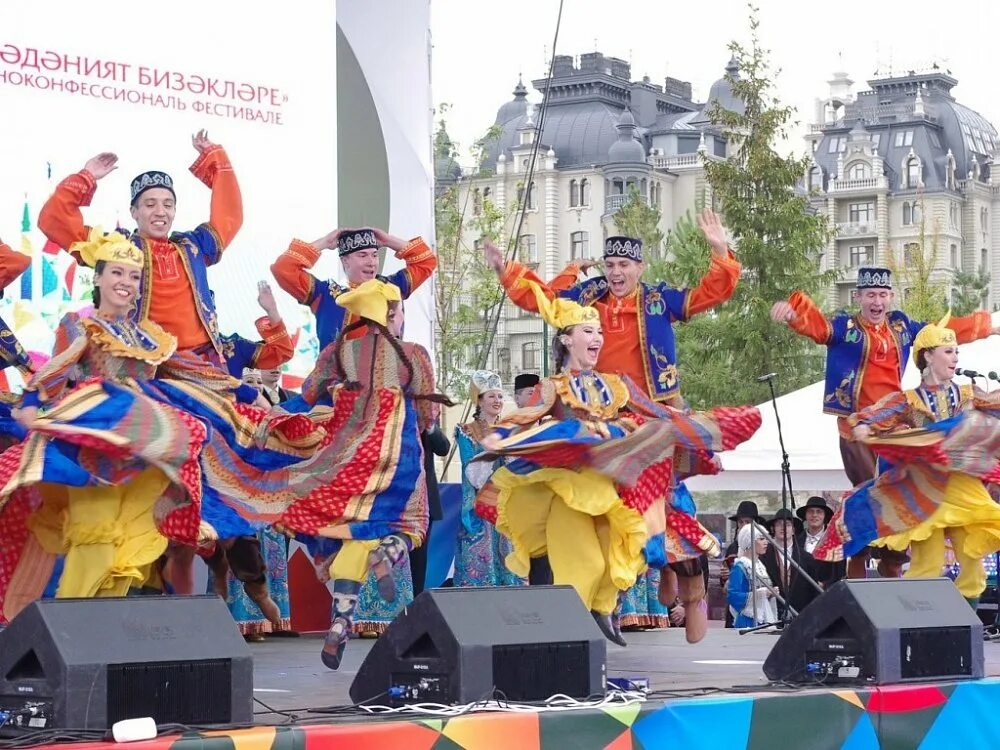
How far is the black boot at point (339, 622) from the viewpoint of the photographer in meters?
5.36

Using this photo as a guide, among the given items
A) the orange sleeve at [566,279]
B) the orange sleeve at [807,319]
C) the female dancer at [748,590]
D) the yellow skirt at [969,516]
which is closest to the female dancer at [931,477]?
the yellow skirt at [969,516]

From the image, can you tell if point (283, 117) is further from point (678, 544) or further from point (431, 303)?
point (678, 544)

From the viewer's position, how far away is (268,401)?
21.8 feet

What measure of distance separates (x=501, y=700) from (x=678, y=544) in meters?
2.03

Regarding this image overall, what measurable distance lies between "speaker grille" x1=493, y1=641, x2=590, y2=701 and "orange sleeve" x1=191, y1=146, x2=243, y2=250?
2484 mm

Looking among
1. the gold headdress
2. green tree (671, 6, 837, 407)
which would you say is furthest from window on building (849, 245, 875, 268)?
the gold headdress

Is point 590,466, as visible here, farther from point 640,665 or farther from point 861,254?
point 861,254

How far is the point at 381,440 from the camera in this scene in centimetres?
564

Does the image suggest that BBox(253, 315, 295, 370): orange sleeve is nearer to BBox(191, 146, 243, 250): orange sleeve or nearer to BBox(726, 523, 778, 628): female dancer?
BBox(191, 146, 243, 250): orange sleeve

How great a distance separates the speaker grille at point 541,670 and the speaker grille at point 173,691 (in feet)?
2.38

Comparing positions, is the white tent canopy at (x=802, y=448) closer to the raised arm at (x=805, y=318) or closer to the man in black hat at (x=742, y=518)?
the man in black hat at (x=742, y=518)

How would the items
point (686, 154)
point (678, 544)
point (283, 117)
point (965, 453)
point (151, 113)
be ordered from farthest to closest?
point (686, 154) < point (283, 117) < point (151, 113) < point (965, 453) < point (678, 544)

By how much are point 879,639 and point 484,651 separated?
4.02ft

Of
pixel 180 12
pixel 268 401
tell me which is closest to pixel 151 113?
pixel 180 12
